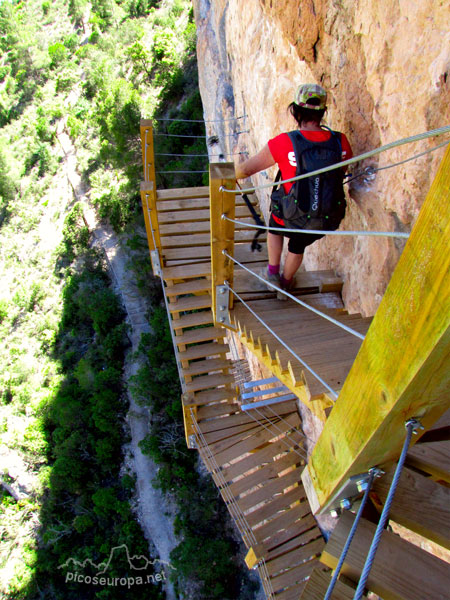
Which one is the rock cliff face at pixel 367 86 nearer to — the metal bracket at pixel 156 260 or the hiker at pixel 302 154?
the hiker at pixel 302 154

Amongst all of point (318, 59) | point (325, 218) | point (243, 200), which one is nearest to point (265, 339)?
point (325, 218)

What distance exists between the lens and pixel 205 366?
14.4ft

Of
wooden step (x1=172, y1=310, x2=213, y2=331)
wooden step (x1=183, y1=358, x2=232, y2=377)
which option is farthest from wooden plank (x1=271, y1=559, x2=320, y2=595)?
wooden step (x1=172, y1=310, x2=213, y2=331)

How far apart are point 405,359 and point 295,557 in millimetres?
4084

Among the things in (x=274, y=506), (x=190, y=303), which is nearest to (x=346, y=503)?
(x=190, y=303)

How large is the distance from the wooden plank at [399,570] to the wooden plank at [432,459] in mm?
204

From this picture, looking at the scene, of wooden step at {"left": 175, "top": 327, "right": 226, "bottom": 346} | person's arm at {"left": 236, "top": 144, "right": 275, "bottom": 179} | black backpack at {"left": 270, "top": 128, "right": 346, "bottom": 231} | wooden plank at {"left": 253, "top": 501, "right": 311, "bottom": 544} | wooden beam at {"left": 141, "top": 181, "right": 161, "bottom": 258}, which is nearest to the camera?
black backpack at {"left": 270, "top": 128, "right": 346, "bottom": 231}

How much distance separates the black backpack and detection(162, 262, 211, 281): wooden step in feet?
6.00

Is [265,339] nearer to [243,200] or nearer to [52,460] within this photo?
[243,200]

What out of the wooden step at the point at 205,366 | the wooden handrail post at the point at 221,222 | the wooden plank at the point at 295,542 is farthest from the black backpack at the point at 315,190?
the wooden plank at the point at 295,542

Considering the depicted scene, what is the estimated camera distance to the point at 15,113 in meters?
23.5

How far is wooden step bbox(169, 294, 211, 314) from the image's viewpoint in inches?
153

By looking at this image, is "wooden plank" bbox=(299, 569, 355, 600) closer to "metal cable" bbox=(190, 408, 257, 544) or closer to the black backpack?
the black backpack

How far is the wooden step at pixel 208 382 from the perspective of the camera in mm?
4297
